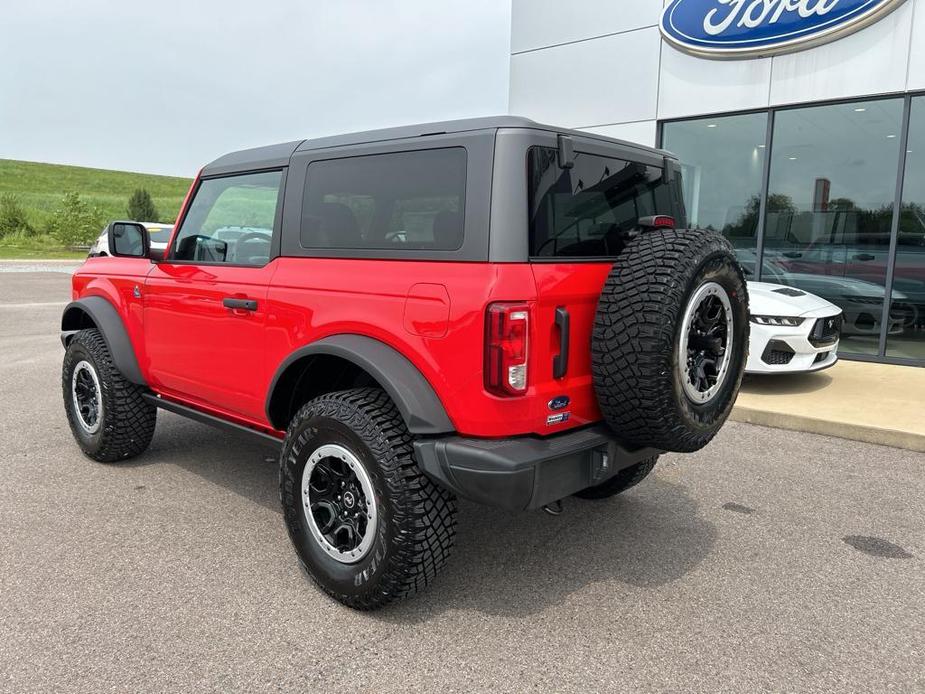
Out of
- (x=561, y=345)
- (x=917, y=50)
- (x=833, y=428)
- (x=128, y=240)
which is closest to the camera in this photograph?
(x=561, y=345)

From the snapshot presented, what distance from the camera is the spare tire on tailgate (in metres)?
2.71

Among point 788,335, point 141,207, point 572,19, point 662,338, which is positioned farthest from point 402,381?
point 141,207

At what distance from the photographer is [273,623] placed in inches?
114

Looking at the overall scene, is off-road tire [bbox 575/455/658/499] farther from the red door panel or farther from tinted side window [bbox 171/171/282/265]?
tinted side window [bbox 171/171/282/265]

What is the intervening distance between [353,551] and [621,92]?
8.95 metres

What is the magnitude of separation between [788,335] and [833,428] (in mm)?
1141

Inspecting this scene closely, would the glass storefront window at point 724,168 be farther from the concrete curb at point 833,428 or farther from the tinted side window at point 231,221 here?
the tinted side window at point 231,221

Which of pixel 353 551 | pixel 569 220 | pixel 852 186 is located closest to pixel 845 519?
pixel 569 220

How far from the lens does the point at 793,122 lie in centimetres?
912

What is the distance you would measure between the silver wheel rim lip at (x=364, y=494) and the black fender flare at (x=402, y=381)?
0.34 m

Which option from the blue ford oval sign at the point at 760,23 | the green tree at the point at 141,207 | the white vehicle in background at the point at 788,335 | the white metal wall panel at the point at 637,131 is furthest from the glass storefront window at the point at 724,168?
the green tree at the point at 141,207

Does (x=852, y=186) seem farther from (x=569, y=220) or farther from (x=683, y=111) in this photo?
(x=569, y=220)

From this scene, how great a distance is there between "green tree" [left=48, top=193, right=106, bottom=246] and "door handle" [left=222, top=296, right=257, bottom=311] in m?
38.5

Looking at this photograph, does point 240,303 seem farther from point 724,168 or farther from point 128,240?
point 724,168
